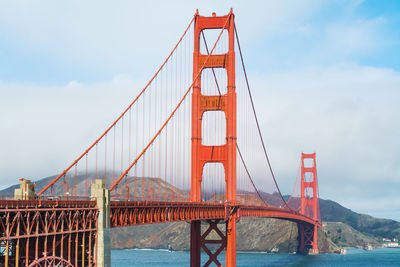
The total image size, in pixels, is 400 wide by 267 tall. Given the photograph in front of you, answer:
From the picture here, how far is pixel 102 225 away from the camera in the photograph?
3769 centimetres

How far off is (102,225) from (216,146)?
32.9m

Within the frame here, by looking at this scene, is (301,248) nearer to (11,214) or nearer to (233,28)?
(233,28)

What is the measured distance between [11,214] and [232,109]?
43.2 meters

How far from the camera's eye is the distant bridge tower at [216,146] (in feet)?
222

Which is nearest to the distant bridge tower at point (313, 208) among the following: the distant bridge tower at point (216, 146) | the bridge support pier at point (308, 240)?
the bridge support pier at point (308, 240)

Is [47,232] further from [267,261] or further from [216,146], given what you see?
[267,261]

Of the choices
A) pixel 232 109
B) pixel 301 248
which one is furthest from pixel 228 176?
pixel 301 248

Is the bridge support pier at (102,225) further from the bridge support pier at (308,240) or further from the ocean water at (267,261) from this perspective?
the bridge support pier at (308,240)

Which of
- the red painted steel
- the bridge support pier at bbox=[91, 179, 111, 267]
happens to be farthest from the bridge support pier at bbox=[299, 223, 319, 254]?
the red painted steel

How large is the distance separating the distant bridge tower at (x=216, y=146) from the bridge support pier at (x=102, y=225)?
28.5 meters

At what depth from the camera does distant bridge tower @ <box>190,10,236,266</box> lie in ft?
222

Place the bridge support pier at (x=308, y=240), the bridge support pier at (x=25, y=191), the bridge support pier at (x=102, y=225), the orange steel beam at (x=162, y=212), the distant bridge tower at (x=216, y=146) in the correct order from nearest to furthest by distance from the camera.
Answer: the bridge support pier at (x=25, y=191) → the bridge support pier at (x=102, y=225) → the orange steel beam at (x=162, y=212) → the distant bridge tower at (x=216, y=146) → the bridge support pier at (x=308, y=240)

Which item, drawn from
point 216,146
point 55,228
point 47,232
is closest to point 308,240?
point 216,146

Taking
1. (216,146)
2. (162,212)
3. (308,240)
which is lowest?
(308,240)
